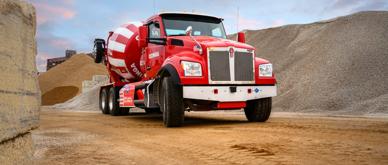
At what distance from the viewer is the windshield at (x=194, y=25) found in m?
9.38

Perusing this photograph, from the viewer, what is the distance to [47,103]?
40094 millimetres

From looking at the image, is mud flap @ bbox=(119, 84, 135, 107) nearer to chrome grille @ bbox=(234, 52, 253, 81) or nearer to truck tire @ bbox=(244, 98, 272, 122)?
truck tire @ bbox=(244, 98, 272, 122)

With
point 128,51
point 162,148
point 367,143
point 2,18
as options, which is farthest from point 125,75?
point 2,18

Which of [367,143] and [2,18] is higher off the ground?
[2,18]

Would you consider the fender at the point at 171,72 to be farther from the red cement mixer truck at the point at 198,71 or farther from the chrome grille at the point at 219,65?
the chrome grille at the point at 219,65

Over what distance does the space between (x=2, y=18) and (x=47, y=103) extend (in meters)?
40.1

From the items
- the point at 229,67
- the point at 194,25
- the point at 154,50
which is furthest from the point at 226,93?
the point at 154,50

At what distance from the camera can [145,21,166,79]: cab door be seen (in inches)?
359

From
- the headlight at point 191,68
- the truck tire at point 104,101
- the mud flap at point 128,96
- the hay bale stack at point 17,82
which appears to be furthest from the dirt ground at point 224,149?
the truck tire at point 104,101

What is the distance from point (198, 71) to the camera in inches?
308

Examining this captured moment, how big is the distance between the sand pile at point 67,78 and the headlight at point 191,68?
35855 millimetres

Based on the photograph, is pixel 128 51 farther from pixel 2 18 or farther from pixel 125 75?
pixel 2 18

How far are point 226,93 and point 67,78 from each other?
42.6 metres

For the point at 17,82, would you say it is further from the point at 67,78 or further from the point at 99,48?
the point at 67,78
